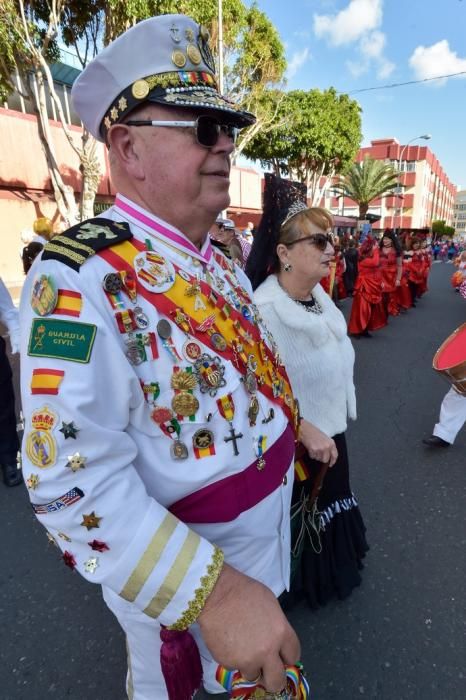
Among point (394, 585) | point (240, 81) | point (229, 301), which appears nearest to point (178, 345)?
point (229, 301)

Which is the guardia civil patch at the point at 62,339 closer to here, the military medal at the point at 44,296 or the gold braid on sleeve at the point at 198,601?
the military medal at the point at 44,296

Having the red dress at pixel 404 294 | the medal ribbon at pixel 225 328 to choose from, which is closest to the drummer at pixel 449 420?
the medal ribbon at pixel 225 328

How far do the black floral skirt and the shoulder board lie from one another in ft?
4.69

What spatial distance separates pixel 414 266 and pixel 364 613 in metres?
10.5

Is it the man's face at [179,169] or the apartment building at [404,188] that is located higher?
the apartment building at [404,188]

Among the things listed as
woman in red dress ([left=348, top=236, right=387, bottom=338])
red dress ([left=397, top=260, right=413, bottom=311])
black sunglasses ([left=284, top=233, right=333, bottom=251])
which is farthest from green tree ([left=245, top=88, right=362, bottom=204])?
black sunglasses ([left=284, top=233, right=333, bottom=251])

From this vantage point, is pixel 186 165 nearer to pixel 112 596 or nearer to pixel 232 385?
pixel 232 385

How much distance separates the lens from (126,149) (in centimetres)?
102

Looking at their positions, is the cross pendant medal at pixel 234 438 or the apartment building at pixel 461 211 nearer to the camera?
the cross pendant medal at pixel 234 438

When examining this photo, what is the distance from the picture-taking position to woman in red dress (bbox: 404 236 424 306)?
10.9m

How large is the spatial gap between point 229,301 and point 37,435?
643 millimetres

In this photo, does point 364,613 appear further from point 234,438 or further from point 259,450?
point 234,438

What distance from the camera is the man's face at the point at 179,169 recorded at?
3.21 ft

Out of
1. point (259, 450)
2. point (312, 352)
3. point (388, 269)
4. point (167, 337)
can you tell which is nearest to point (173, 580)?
point (259, 450)
